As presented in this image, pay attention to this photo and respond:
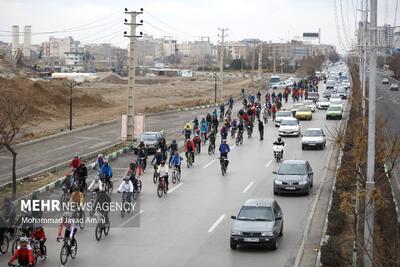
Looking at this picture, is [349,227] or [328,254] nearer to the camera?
[328,254]

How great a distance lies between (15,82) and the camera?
273 feet

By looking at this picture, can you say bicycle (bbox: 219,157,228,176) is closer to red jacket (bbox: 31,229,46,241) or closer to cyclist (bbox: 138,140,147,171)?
cyclist (bbox: 138,140,147,171)

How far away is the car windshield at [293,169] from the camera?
26.7 meters

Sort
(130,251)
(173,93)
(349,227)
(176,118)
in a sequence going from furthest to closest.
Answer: (173,93), (176,118), (349,227), (130,251)

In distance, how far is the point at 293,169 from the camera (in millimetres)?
27125

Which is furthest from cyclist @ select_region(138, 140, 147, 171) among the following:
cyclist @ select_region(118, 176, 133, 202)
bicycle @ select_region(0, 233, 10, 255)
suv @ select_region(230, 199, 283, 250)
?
bicycle @ select_region(0, 233, 10, 255)

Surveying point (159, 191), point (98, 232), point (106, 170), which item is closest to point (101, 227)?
point (98, 232)

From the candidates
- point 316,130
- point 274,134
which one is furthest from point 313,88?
point 316,130

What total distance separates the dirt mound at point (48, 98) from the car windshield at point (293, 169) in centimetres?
4531

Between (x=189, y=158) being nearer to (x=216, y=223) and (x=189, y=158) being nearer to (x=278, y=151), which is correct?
(x=278, y=151)

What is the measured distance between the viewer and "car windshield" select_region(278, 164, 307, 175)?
26719mm

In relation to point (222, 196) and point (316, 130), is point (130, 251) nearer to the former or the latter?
point (222, 196)

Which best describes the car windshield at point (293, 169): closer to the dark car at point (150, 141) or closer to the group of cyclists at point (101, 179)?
the group of cyclists at point (101, 179)

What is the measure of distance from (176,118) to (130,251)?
1771 inches
